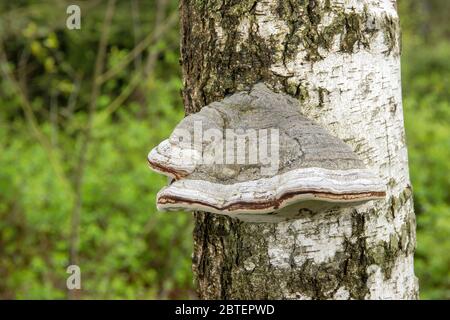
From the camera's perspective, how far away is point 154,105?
24.6ft

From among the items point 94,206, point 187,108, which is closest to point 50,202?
point 94,206

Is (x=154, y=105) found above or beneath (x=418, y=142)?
above

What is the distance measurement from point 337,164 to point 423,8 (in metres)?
21.4

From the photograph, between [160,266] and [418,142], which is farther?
[418,142]

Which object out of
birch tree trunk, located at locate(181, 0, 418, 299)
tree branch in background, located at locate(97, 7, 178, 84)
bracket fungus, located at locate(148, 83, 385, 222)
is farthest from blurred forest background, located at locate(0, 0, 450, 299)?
bracket fungus, located at locate(148, 83, 385, 222)

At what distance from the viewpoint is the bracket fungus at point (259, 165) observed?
4.62 ft

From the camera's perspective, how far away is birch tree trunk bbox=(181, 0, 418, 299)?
166 cm

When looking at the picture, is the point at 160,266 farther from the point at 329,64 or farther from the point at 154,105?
the point at 329,64

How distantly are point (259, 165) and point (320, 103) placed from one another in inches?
11.9

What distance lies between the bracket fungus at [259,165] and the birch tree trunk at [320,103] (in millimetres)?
103

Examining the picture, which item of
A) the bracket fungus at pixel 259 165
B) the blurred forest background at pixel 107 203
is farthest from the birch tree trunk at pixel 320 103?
the blurred forest background at pixel 107 203

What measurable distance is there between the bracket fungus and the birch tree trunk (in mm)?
103

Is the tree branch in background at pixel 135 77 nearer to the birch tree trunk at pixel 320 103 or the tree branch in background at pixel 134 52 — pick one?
the tree branch in background at pixel 134 52

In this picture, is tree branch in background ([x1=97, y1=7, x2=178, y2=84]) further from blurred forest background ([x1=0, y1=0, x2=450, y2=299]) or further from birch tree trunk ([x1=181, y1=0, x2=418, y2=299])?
birch tree trunk ([x1=181, y1=0, x2=418, y2=299])
